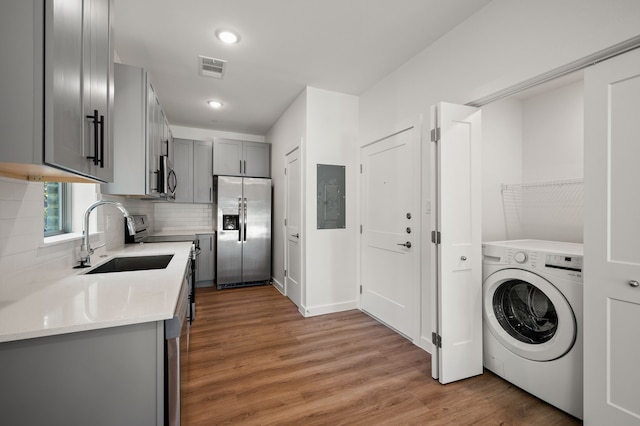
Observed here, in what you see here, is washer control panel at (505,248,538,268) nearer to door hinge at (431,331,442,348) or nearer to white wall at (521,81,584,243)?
door hinge at (431,331,442,348)

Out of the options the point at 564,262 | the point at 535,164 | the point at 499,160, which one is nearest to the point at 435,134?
the point at 564,262

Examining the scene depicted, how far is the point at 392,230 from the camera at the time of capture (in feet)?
9.78

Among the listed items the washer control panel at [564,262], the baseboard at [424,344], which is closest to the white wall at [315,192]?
the baseboard at [424,344]

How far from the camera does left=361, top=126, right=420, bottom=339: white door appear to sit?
2.68m

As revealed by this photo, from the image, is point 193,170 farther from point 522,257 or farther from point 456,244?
point 522,257

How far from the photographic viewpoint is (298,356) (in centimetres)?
246

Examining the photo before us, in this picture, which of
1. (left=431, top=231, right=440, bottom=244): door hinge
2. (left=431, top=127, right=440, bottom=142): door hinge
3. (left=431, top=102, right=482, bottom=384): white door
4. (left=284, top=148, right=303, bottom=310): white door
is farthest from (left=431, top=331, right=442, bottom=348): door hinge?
(left=284, top=148, right=303, bottom=310): white door

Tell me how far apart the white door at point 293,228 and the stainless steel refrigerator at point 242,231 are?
27.7 inches

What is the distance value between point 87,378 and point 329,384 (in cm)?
154

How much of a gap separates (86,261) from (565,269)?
3.04 m

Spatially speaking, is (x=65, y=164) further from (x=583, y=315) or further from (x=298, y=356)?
(x=583, y=315)

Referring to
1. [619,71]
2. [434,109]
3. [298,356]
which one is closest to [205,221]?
[298,356]

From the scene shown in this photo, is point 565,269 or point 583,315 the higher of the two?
point 565,269

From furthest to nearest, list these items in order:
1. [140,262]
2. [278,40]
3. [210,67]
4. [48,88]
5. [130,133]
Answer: [210,67]
[278,40]
[140,262]
[130,133]
[48,88]
